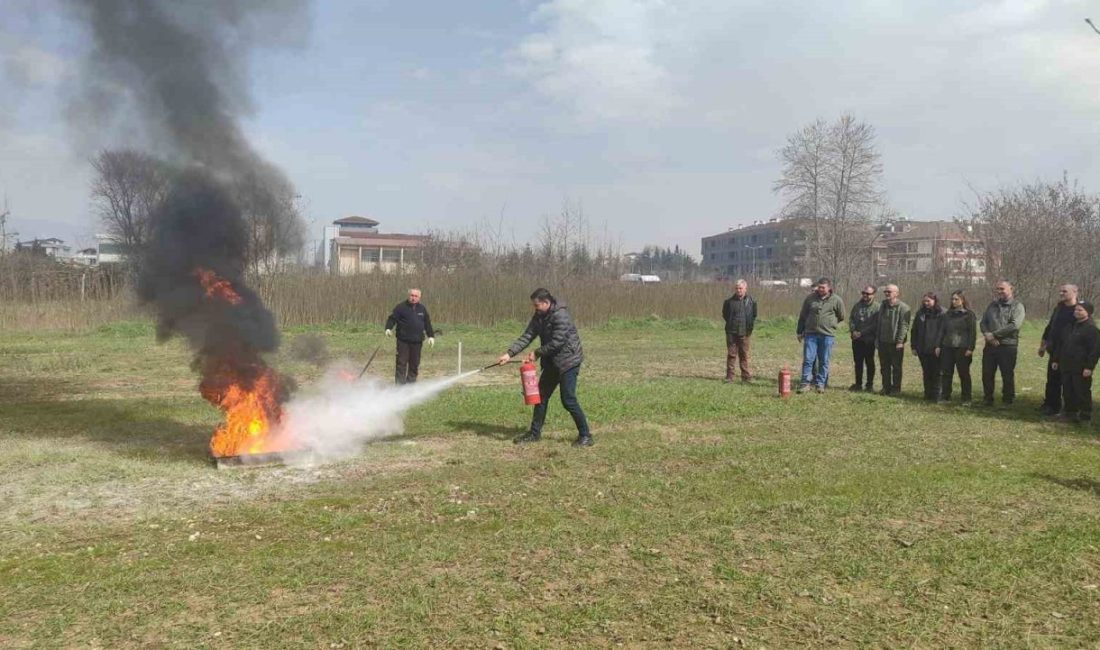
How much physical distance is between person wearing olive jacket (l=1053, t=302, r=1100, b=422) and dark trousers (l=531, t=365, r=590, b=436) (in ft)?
23.8

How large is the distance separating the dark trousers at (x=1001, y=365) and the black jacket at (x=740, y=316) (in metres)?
4.05

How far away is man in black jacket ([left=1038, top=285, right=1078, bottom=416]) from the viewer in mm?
10914

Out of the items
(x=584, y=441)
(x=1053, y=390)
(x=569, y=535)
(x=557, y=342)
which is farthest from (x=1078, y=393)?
(x=569, y=535)

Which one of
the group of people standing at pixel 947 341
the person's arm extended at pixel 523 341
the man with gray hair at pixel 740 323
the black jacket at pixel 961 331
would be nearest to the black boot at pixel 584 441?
the person's arm extended at pixel 523 341

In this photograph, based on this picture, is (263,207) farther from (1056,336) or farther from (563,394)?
(1056,336)

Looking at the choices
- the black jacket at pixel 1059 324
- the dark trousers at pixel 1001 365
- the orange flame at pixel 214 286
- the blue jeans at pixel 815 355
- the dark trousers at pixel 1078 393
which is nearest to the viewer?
the orange flame at pixel 214 286

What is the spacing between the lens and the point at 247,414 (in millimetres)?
8430

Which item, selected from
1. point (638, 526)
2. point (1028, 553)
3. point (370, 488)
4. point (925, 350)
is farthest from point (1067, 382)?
point (370, 488)

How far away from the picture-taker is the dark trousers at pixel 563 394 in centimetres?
923

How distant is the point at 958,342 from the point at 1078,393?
1842 millimetres

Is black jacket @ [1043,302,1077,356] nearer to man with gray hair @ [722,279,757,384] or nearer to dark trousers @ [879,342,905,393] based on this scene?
dark trousers @ [879,342,905,393]

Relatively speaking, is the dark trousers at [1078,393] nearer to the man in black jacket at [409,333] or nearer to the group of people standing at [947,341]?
the group of people standing at [947,341]

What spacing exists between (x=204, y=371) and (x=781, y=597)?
259 inches

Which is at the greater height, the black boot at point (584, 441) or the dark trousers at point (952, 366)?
the dark trousers at point (952, 366)
